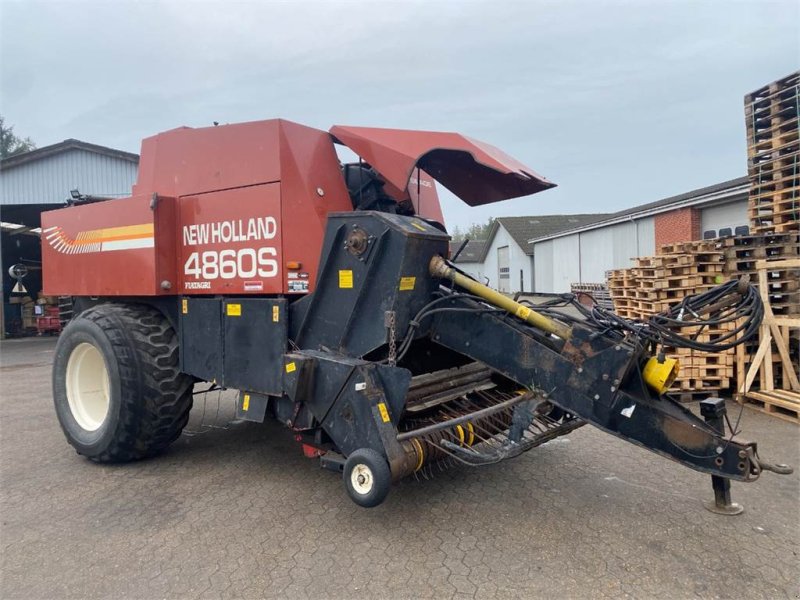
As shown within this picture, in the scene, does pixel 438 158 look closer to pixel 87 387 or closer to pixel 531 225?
pixel 87 387

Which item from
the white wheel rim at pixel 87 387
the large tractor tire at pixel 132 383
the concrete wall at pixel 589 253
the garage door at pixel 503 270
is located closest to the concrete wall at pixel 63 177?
the white wheel rim at pixel 87 387

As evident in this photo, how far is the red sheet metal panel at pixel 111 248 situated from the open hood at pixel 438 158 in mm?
1672

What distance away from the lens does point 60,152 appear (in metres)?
15.3

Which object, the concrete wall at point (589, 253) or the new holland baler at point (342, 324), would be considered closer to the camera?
the new holland baler at point (342, 324)

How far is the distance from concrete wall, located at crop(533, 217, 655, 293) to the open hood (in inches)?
A: 603

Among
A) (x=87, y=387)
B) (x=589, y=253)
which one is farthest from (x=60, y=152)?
(x=589, y=253)

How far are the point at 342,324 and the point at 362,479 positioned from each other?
103 centimetres

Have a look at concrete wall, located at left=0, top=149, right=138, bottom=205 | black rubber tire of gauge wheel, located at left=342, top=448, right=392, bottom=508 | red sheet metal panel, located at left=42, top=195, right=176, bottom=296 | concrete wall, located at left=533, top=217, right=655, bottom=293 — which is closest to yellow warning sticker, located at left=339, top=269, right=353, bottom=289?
black rubber tire of gauge wheel, located at left=342, top=448, right=392, bottom=508

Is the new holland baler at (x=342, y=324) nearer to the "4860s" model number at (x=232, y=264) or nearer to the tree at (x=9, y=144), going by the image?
the "4860s" model number at (x=232, y=264)

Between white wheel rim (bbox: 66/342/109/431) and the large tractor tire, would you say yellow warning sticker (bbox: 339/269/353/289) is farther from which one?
white wheel rim (bbox: 66/342/109/431)

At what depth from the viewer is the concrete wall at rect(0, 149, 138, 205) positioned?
48.5ft

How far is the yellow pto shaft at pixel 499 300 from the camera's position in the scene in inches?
131

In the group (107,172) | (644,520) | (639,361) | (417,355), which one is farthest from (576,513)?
(107,172)

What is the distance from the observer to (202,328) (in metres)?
4.32
